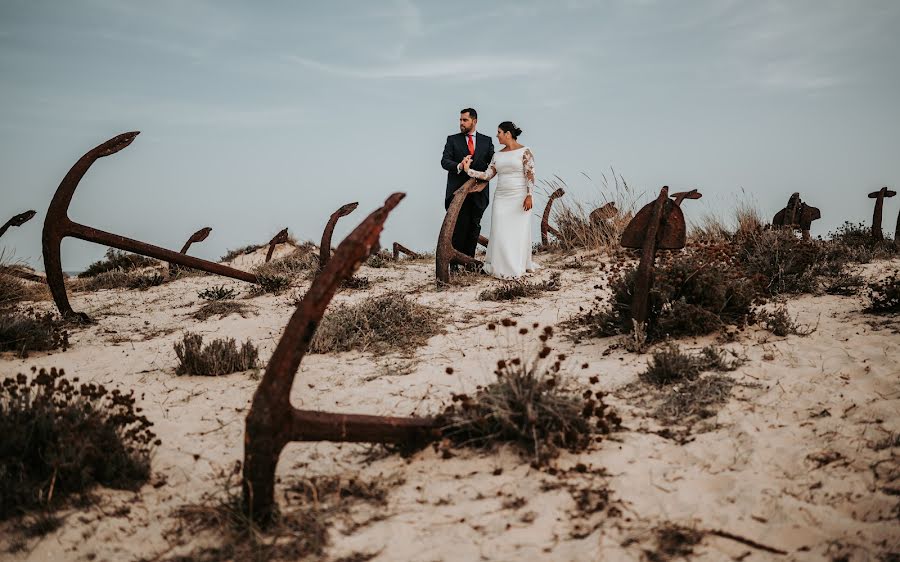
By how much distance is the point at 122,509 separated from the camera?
8.21 feet

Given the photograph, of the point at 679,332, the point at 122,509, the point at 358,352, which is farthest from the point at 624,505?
the point at 358,352

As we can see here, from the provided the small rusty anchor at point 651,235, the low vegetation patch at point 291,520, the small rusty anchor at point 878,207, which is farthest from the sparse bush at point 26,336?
the small rusty anchor at point 878,207

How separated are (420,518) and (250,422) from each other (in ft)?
2.55

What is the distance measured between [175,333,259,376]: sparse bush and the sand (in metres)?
0.09

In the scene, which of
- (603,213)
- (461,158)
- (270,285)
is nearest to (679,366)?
(270,285)

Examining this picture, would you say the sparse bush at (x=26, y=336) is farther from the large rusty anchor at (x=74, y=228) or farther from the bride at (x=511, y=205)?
the bride at (x=511, y=205)

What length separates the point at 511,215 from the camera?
8.55m

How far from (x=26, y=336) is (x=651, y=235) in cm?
527

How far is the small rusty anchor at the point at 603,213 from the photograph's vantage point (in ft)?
31.5

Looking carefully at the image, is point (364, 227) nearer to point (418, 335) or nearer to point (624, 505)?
point (624, 505)

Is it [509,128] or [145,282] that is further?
[145,282]

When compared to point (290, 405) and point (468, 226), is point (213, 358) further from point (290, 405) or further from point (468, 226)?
point (468, 226)

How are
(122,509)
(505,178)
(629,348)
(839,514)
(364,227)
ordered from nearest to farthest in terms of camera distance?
1. (364,227)
2. (839,514)
3. (122,509)
4. (629,348)
5. (505,178)

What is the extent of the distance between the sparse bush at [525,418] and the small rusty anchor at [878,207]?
7.90 metres
